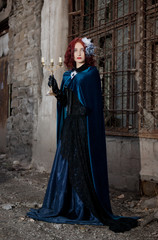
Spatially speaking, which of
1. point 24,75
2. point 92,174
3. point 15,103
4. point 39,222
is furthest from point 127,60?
point 15,103

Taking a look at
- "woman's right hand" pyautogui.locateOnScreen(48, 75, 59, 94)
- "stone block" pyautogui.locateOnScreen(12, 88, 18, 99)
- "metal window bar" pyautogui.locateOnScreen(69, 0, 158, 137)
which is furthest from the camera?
"stone block" pyautogui.locateOnScreen(12, 88, 18, 99)

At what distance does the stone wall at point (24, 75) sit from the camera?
6.46 meters

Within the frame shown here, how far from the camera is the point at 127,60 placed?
4559 millimetres

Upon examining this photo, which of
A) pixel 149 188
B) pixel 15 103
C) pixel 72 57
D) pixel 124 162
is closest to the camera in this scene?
pixel 72 57

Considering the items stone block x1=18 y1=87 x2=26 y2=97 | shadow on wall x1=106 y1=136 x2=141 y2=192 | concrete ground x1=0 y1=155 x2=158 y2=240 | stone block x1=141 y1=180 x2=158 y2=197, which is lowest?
concrete ground x1=0 y1=155 x2=158 y2=240

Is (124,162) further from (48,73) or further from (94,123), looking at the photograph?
(48,73)

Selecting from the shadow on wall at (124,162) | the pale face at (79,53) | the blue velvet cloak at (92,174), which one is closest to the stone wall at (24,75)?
the shadow on wall at (124,162)

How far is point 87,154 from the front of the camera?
309 cm

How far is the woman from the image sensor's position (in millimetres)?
3016

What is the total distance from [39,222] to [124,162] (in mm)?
1832

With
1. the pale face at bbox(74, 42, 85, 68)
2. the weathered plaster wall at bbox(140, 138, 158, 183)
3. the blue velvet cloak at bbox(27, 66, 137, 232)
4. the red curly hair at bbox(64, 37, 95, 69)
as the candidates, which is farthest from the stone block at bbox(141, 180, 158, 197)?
the pale face at bbox(74, 42, 85, 68)

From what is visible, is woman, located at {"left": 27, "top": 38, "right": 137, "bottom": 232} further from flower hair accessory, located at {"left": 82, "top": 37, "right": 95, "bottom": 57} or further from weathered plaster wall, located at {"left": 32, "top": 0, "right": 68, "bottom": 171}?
weathered plaster wall, located at {"left": 32, "top": 0, "right": 68, "bottom": 171}

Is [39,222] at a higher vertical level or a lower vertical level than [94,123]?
lower

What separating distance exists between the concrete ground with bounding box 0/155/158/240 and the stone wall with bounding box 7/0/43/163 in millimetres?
1485
